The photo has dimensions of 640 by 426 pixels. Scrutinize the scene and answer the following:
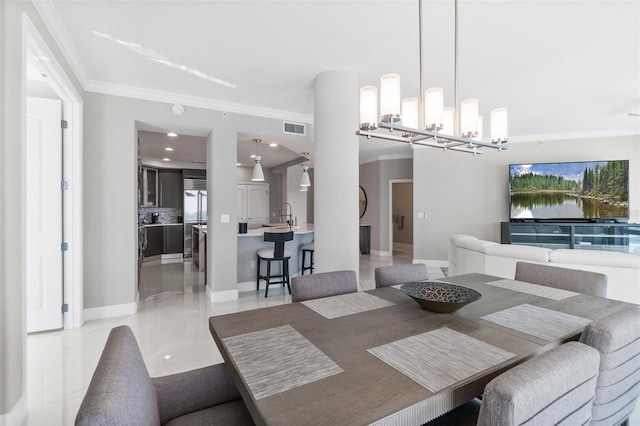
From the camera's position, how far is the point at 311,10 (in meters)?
2.25

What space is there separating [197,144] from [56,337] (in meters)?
4.04

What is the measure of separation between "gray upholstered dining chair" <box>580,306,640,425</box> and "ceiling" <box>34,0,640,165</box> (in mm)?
2192

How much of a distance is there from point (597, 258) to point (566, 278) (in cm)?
131

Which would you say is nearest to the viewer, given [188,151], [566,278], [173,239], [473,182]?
[566,278]

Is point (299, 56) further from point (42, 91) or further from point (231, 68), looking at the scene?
point (42, 91)

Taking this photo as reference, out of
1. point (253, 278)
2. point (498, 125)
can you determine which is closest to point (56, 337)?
point (253, 278)

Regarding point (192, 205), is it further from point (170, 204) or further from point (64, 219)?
point (64, 219)

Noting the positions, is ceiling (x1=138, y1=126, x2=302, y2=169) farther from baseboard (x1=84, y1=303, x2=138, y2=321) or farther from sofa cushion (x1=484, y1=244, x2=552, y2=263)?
sofa cushion (x1=484, y1=244, x2=552, y2=263)

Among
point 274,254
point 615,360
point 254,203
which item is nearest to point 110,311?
point 274,254

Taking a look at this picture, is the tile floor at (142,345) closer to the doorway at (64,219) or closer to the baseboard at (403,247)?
the doorway at (64,219)

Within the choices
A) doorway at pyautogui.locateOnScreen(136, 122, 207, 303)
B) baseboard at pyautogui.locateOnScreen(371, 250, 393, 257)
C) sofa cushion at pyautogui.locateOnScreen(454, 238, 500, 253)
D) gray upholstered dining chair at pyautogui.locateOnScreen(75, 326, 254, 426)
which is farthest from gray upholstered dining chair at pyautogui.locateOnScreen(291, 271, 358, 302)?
baseboard at pyautogui.locateOnScreen(371, 250, 393, 257)

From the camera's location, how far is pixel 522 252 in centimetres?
331

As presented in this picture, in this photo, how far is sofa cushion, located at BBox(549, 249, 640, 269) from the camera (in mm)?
2846

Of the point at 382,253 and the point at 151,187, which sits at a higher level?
the point at 151,187
